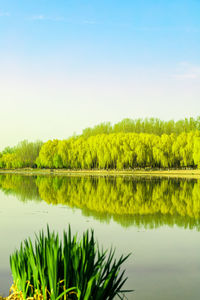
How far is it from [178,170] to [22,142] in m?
54.9

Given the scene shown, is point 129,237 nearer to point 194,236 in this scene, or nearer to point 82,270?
point 194,236

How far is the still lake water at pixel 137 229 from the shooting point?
786 centimetres

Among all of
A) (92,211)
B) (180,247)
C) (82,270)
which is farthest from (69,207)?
(82,270)

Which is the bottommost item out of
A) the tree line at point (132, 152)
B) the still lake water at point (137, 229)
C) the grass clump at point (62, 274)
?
the still lake water at point (137, 229)

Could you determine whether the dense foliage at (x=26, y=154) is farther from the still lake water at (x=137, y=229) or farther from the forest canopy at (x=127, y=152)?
the still lake water at (x=137, y=229)

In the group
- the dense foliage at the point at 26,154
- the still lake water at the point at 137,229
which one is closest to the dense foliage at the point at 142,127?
the dense foliage at the point at 26,154

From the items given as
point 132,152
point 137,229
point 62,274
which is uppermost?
point 132,152

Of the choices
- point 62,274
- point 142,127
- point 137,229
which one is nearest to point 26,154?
point 142,127

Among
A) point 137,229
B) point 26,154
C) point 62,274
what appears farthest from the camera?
point 26,154

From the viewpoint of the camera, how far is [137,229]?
45.3ft

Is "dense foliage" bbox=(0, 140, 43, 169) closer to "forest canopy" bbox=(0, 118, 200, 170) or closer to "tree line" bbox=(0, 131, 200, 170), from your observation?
"forest canopy" bbox=(0, 118, 200, 170)

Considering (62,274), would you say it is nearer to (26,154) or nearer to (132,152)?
(132,152)

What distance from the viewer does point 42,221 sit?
52.0ft

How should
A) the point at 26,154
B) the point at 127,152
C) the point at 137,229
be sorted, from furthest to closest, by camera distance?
the point at 26,154, the point at 127,152, the point at 137,229
